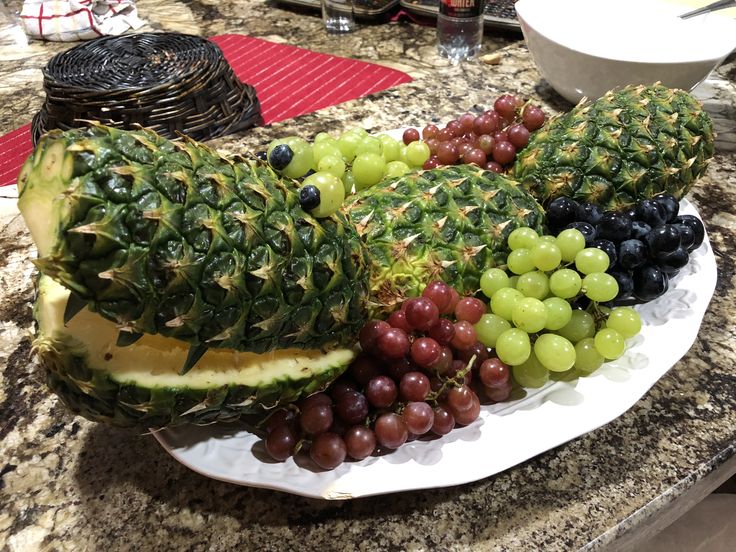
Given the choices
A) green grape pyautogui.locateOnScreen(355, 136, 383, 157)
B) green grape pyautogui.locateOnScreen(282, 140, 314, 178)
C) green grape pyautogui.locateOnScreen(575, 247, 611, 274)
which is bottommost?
green grape pyautogui.locateOnScreen(575, 247, 611, 274)

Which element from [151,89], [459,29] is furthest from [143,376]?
[459,29]

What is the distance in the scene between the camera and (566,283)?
0.77 m

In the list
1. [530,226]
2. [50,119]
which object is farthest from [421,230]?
[50,119]

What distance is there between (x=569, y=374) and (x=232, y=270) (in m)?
0.48

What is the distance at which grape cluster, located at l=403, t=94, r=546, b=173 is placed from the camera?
1.07 meters

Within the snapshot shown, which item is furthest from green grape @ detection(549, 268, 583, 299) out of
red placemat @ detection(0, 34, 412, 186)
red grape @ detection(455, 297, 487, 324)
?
red placemat @ detection(0, 34, 412, 186)

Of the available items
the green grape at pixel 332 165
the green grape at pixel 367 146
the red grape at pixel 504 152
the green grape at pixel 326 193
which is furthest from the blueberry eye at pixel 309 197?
the red grape at pixel 504 152

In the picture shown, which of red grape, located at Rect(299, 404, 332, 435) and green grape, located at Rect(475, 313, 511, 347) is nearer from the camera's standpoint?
red grape, located at Rect(299, 404, 332, 435)

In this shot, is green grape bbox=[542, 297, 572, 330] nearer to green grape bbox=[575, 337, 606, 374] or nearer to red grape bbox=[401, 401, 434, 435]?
green grape bbox=[575, 337, 606, 374]

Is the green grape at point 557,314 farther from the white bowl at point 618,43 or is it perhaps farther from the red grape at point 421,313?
the white bowl at point 618,43

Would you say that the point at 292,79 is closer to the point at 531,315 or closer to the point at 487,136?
the point at 487,136

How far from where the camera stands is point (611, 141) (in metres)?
0.95

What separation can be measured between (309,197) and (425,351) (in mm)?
233

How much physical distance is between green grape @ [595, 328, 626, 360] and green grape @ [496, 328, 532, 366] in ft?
0.31
